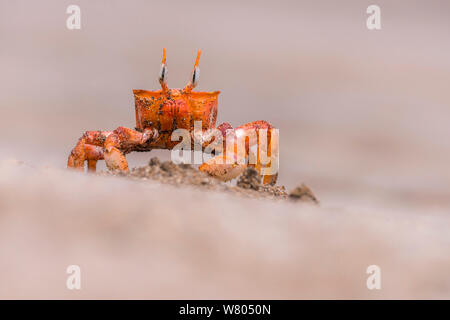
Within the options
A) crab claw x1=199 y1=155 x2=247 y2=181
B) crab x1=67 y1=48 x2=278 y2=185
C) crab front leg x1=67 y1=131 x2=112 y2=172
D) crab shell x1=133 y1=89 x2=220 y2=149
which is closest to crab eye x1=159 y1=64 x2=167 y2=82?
crab x1=67 y1=48 x2=278 y2=185

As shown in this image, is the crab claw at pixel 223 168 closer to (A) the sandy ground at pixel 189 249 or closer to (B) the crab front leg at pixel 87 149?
(B) the crab front leg at pixel 87 149

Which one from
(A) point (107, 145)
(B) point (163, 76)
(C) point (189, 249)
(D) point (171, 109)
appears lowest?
(C) point (189, 249)

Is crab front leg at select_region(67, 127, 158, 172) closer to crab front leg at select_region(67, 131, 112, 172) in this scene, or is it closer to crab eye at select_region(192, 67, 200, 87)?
crab front leg at select_region(67, 131, 112, 172)

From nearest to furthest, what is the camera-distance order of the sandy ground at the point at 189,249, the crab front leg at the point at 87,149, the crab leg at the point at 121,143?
the sandy ground at the point at 189,249, the crab leg at the point at 121,143, the crab front leg at the point at 87,149

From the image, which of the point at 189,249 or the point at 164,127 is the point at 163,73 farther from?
the point at 189,249

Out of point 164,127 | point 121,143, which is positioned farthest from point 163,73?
point 121,143

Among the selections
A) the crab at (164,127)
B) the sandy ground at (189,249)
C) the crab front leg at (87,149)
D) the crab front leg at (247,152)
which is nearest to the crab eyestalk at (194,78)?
the crab at (164,127)
